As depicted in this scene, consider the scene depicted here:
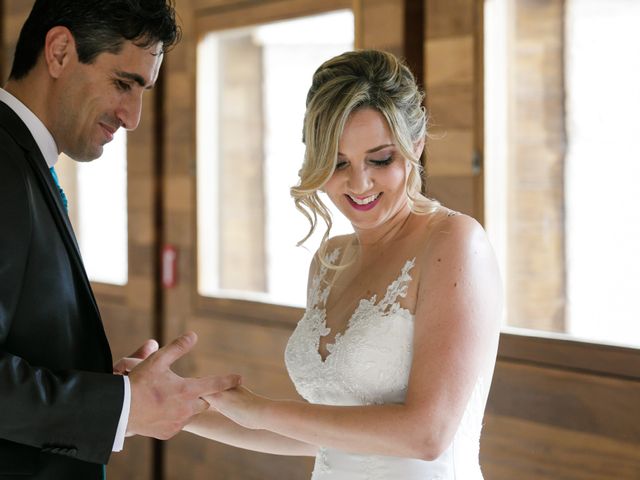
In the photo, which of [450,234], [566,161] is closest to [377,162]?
[450,234]

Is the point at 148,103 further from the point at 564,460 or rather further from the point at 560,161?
the point at 564,460

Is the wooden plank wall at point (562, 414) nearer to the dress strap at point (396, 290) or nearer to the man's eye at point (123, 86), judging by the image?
the dress strap at point (396, 290)

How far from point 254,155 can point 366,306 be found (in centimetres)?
206

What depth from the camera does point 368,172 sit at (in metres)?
1.99

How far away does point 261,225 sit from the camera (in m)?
Answer: 3.94

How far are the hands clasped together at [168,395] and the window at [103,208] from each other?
2.83 m

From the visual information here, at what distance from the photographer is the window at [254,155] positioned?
12.2 feet

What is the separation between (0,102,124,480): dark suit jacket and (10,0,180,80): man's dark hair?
0.17 m

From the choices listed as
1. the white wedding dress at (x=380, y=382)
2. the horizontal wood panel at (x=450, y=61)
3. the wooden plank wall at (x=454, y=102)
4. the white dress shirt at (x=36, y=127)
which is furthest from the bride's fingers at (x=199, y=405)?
the horizontal wood panel at (x=450, y=61)

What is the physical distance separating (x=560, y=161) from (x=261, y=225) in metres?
1.62

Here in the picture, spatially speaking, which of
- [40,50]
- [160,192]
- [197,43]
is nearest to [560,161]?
[40,50]

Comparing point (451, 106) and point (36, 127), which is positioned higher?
point (451, 106)

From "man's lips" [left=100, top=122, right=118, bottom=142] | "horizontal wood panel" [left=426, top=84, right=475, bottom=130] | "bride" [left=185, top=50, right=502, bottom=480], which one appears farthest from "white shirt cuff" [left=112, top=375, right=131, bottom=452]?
"horizontal wood panel" [left=426, top=84, right=475, bottom=130]

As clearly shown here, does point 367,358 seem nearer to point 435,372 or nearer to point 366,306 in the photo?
point 366,306
